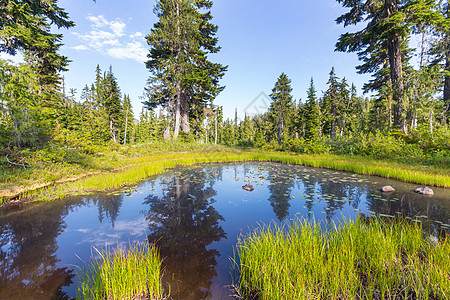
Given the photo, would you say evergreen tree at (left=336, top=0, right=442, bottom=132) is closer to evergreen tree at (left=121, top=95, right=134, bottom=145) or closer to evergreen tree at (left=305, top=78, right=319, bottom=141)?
Result: evergreen tree at (left=305, top=78, right=319, bottom=141)

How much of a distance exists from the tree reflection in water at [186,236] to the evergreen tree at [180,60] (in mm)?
17555

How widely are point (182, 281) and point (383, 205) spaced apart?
706 centimetres

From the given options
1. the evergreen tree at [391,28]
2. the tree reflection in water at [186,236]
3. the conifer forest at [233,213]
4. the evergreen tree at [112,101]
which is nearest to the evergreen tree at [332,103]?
the conifer forest at [233,213]

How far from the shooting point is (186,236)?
4297 mm

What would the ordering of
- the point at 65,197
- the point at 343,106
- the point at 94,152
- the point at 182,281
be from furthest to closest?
the point at 343,106
the point at 94,152
the point at 65,197
the point at 182,281

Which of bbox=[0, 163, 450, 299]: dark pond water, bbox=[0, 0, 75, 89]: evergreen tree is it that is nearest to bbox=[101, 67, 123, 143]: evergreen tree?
bbox=[0, 0, 75, 89]: evergreen tree

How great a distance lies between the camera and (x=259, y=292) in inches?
95.9

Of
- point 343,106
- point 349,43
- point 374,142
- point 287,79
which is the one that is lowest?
point 374,142

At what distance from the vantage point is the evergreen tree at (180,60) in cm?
2222

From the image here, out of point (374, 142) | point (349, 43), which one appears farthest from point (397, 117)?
point (349, 43)

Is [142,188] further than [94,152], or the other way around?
[94,152]

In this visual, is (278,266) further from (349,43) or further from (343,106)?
(343,106)

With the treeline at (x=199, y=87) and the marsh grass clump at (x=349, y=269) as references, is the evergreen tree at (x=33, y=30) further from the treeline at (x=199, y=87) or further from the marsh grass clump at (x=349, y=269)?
the marsh grass clump at (x=349, y=269)

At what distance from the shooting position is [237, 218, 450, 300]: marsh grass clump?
216cm
